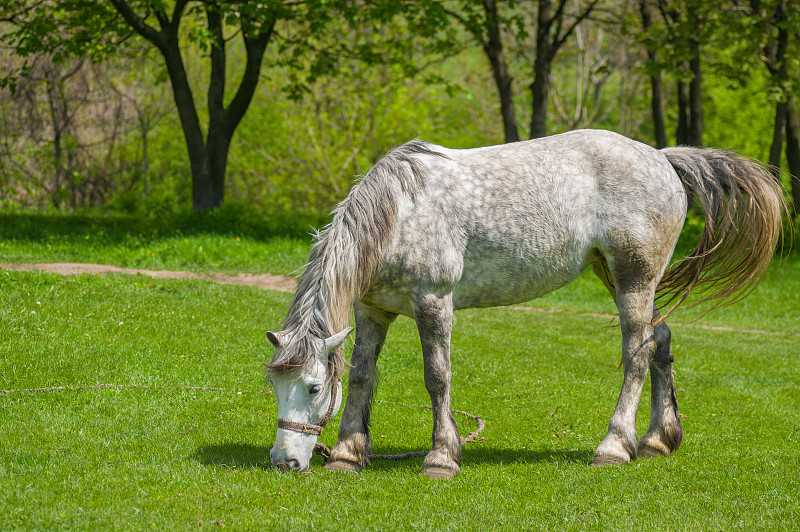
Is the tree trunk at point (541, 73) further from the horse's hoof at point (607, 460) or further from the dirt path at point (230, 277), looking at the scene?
the horse's hoof at point (607, 460)

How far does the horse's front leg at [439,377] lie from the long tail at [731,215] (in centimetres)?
193

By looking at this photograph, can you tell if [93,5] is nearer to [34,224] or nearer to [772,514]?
[34,224]

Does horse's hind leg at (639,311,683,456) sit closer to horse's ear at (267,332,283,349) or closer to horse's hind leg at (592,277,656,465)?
horse's hind leg at (592,277,656,465)

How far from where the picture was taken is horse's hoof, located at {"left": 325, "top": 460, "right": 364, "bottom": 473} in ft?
Result: 18.9

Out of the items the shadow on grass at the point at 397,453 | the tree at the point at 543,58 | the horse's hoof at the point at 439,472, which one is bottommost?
the shadow on grass at the point at 397,453

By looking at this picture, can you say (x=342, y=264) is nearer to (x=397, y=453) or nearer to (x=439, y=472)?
(x=439, y=472)

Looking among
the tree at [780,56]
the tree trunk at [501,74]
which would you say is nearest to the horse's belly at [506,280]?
the tree at [780,56]

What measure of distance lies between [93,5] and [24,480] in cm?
1657

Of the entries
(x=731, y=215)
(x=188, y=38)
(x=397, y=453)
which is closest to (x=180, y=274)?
(x=188, y=38)

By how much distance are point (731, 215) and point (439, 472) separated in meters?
3.10

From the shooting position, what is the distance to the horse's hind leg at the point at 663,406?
6.42 m

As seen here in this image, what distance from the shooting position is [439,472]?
18.4 feet

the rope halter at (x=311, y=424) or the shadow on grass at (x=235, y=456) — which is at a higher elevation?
the rope halter at (x=311, y=424)

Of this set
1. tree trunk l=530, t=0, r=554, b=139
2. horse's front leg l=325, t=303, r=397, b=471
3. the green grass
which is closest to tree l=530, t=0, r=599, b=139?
tree trunk l=530, t=0, r=554, b=139
